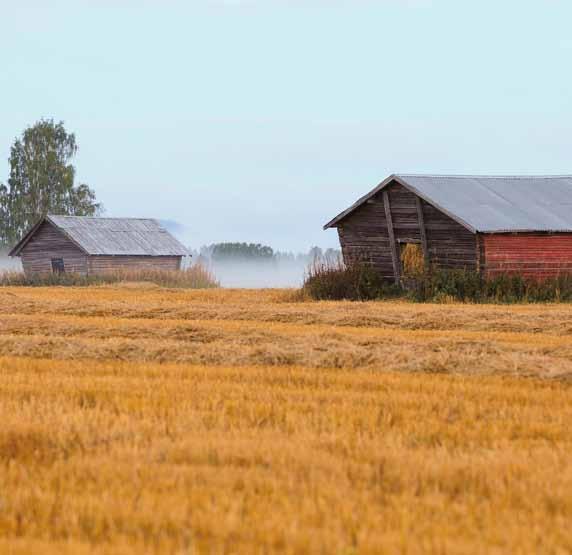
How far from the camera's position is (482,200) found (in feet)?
113

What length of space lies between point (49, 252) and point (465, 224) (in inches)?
1364

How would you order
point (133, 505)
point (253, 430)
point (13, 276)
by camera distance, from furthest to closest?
point (13, 276) < point (253, 430) < point (133, 505)

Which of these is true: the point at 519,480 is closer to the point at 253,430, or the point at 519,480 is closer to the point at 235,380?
the point at 253,430

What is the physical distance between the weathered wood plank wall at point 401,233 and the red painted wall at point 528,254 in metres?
0.50

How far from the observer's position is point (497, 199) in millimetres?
34719

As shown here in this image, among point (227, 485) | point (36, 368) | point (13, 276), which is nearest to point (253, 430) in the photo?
point (227, 485)

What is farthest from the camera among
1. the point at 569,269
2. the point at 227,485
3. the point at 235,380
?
the point at 569,269

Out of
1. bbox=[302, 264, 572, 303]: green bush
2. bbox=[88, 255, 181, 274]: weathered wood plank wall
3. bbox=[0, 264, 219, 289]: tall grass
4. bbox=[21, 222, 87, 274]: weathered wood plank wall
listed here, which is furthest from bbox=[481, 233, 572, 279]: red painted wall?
bbox=[21, 222, 87, 274]: weathered wood plank wall

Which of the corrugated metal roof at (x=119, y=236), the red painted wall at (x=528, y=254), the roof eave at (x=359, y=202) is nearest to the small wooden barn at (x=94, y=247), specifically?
the corrugated metal roof at (x=119, y=236)

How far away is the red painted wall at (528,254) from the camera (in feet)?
105

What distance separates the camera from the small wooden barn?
59281mm

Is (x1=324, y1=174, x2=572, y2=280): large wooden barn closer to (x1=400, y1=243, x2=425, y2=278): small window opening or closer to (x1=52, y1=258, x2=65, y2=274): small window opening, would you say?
A: (x1=400, y1=243, x2=425, y2=278): small window opening

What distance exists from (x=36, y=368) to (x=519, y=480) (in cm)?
753

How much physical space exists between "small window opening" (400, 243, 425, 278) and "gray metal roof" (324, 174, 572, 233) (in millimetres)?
1665
